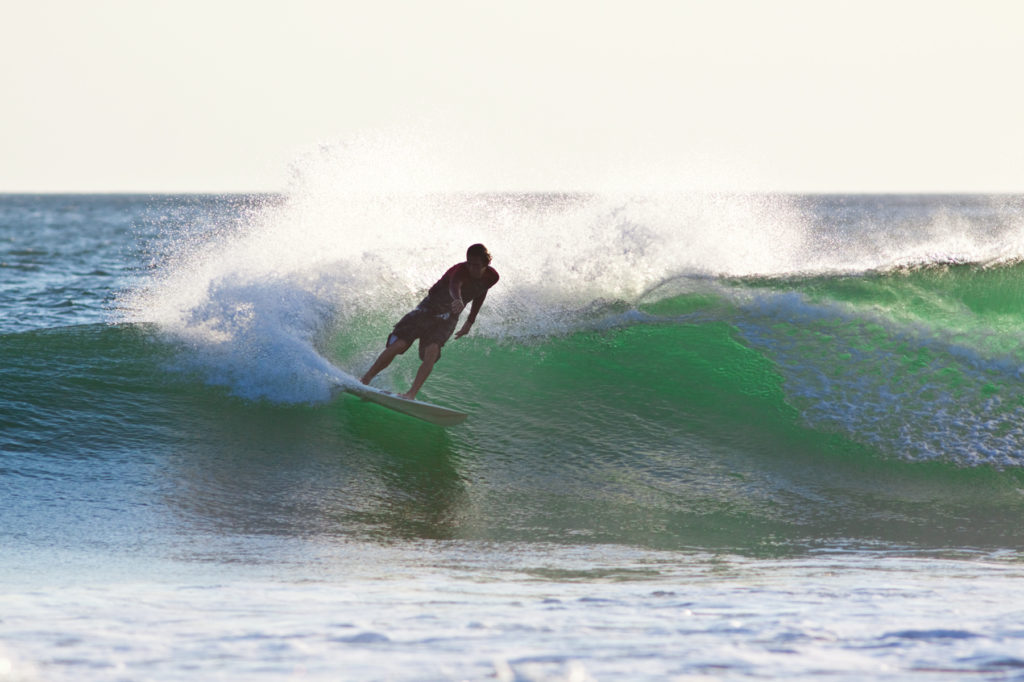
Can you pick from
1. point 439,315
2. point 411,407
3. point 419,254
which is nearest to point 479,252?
point 439,315

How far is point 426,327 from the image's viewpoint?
806 cm

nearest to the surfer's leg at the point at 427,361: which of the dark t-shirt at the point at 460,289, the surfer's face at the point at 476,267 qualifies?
the dark t-shirt at the point at 460,289

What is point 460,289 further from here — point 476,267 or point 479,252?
point 479,252

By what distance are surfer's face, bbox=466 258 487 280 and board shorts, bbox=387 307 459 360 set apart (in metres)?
0.41

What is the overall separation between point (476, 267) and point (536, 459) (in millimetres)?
1600

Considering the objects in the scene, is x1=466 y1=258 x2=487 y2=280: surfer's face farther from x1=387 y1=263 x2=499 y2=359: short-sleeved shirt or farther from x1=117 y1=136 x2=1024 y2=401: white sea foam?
x1=117 y1=136 x2=1024 y2=401: white sea foam

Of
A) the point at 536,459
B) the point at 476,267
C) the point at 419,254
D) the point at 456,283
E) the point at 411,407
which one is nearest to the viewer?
the point at 536,459

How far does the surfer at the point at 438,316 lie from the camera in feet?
26.1

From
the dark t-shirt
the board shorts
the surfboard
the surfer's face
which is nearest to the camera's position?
the surfboard

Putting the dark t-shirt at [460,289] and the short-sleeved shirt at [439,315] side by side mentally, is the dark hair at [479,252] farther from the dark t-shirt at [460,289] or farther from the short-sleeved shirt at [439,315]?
the short-sleeved shirt at [439,315]

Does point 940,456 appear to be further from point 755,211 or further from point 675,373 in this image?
point 755,211

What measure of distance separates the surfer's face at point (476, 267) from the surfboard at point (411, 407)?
3.60 ft

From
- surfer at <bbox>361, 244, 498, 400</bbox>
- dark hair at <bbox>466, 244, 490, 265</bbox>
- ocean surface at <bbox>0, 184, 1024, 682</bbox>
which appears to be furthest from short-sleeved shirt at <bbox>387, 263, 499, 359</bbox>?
ocean surface at <bbox>0, 184, 1024, 682</bbox>

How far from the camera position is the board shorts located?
26.5ft
